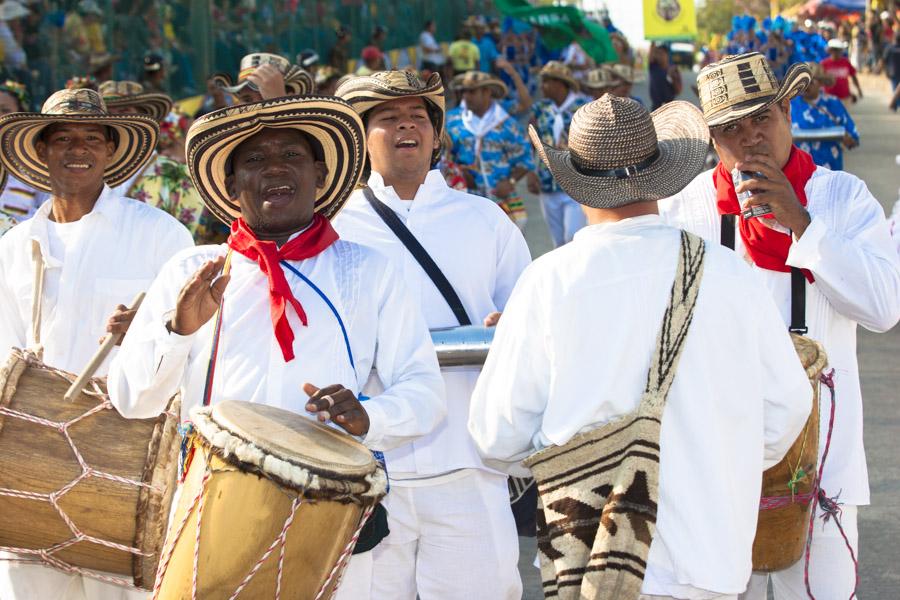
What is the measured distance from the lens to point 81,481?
13.4 feet

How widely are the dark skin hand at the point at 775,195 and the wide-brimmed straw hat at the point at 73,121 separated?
2.43 meters

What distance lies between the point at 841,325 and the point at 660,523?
4.52 feet

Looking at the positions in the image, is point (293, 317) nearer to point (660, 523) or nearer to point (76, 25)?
point (660, 523)

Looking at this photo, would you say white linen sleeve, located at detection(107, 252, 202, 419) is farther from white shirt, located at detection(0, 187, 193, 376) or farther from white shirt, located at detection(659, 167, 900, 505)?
white shirt, located at detection(659, 167, 900, 505)

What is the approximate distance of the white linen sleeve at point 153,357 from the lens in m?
3.56

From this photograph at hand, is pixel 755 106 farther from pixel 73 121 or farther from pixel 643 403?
pixel 73 121

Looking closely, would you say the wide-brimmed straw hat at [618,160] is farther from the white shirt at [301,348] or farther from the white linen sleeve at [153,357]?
the white linen sleeve at [153,357]

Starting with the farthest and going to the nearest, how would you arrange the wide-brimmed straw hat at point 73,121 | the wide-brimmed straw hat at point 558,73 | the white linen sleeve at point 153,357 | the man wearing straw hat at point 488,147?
1. the wide-brimmed straw hat at point 558,73
2. the man wearing straw hat at point 488,147
3. the wide-brimmed straw hat at point 73,121
4. the white linen sleeve at point 153,357

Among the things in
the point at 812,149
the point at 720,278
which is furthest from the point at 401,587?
the point at 812,149

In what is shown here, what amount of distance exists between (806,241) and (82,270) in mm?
2521

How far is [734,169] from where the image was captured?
4.13 metres

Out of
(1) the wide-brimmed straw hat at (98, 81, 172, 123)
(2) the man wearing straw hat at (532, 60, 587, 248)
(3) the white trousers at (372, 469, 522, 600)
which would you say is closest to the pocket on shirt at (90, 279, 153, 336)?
(3) the white trousers at (372, 469, 522, 600)

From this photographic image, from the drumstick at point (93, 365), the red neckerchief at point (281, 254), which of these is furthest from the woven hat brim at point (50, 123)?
the red neckerchief at point (281, 254)

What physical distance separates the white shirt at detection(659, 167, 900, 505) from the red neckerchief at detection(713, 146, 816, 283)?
0.03m
